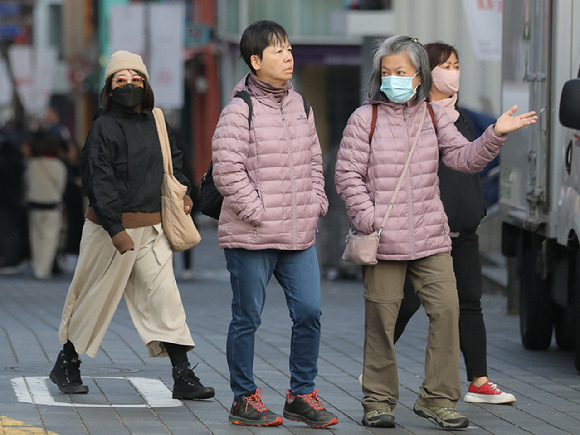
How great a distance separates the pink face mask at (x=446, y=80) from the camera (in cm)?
793

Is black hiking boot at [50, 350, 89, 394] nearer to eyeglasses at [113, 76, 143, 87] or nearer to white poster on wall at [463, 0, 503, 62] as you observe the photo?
eyeglasses at [113, 76, 143, 87]

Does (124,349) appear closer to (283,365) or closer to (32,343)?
(32,343)

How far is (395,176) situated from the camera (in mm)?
6973

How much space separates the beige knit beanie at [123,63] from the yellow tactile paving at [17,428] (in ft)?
6.43

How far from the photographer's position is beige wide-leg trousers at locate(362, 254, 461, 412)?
709 centimetres

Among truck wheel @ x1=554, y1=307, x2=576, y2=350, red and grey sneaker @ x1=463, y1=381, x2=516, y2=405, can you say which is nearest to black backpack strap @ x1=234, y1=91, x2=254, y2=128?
red and grey sneaker @ x1=463, y1=381, x2=516, y2=405

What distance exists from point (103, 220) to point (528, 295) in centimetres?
409

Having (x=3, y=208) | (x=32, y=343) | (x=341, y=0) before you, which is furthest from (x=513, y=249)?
(x=341, y=0)

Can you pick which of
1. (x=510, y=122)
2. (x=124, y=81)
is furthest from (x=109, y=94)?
(x=510, y=122)

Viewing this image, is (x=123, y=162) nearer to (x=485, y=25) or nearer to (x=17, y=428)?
(x=17, y=428)

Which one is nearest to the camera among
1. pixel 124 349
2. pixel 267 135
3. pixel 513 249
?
pixel 267 135

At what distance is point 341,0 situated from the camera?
35.7 meters

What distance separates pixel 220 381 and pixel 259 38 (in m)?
2.37

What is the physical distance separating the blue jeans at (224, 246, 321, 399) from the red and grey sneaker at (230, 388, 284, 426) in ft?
0.13
